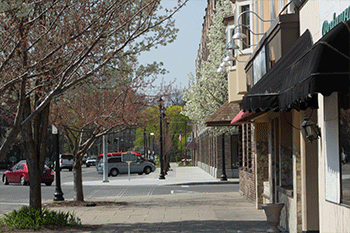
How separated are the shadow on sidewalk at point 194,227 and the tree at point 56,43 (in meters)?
2.37

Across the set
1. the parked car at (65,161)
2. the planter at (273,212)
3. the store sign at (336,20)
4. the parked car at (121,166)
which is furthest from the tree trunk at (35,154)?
the parked car at (65,161)

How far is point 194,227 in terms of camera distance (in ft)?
42.1

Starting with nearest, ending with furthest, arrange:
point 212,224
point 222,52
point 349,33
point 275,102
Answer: point 349,33, point 275,102, point 212,224, point 222,52

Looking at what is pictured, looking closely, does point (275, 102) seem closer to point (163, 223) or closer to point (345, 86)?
point (345, 86)

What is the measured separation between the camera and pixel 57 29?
12555 mm

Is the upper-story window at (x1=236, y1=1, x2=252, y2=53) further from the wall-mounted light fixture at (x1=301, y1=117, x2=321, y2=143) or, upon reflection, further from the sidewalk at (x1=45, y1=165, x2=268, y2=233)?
the wall-mounted light fixture at (x1=301, y1=117, x2=321, y2=143)

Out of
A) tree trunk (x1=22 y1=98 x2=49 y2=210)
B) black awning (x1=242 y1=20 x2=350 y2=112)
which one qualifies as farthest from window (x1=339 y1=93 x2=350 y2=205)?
tree trunk (x1=22 y1=98 x2=49 y2=210)

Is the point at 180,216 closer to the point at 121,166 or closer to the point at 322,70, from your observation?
the point at 322,70

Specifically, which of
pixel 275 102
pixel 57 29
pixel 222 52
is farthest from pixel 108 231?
pixel 222 52

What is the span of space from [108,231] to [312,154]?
530 cm

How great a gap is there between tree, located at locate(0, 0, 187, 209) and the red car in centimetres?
2030

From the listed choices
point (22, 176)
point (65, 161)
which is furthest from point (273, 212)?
point (65, 161)

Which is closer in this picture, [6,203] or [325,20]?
[325,20]

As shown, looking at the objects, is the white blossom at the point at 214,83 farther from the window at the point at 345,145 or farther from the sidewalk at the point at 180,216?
→ the window at the point at 345,145
